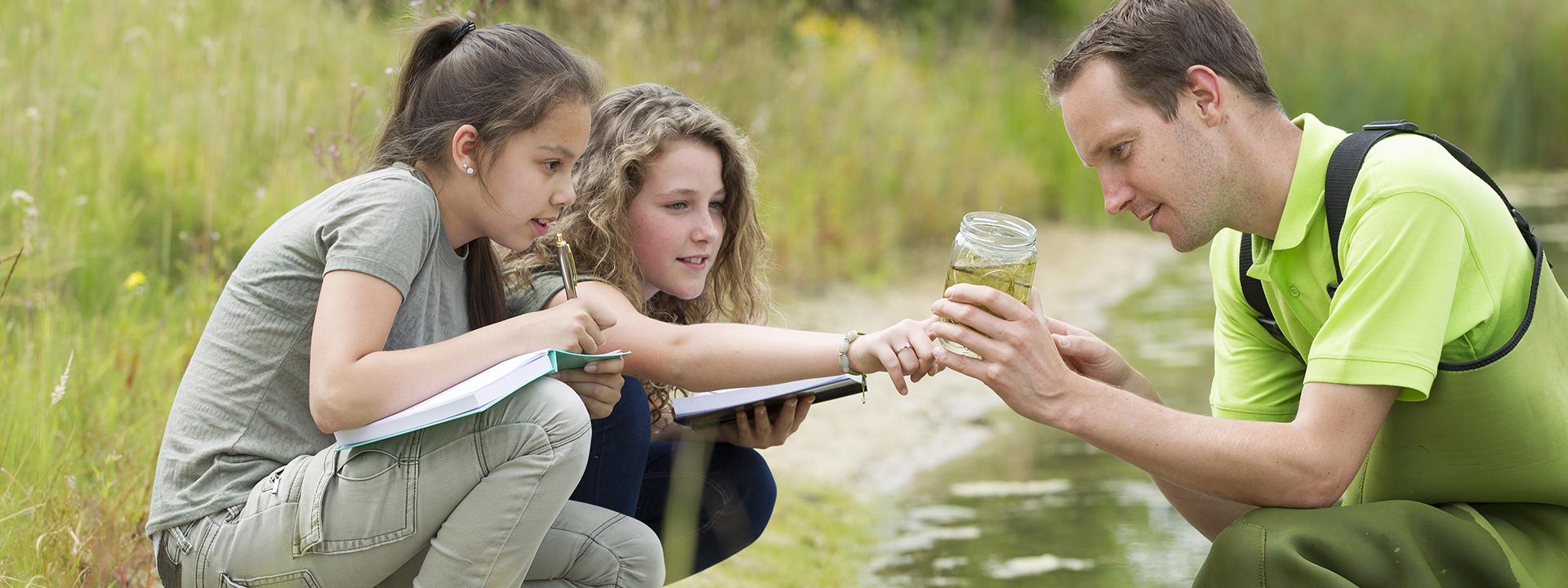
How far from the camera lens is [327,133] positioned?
474 cm

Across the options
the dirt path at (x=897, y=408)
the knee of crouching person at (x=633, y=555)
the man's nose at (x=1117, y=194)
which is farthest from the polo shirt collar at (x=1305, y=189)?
the dirt path at (x=897, y=408)

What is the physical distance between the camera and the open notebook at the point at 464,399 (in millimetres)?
2119

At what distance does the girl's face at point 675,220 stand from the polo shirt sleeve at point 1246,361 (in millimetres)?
1014

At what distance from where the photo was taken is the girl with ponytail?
219 centimetres

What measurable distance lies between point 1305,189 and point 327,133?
326 centimetres

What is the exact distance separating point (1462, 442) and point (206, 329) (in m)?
2.06

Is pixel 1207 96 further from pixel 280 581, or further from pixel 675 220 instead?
pixel 280 581

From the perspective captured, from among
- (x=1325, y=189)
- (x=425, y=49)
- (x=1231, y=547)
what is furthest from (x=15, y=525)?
(x=1325, y=189)

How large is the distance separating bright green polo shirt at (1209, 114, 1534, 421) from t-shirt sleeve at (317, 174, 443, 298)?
1417 millimetres

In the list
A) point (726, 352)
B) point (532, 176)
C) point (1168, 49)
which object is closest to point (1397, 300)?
point (1168, 49)

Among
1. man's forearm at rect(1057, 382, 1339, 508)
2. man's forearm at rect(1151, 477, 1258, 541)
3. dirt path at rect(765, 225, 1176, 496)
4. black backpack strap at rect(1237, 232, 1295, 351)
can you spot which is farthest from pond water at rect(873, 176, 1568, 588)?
man's forearm at rect(1057, 382, 1339, 508)

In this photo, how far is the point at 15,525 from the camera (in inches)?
103

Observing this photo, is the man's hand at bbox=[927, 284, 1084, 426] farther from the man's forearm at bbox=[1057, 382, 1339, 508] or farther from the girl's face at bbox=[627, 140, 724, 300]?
the girl's face at bbox=[627, 140, 724, 300]

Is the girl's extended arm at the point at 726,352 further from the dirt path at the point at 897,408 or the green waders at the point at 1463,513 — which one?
the dirt path at the point at 897,408
